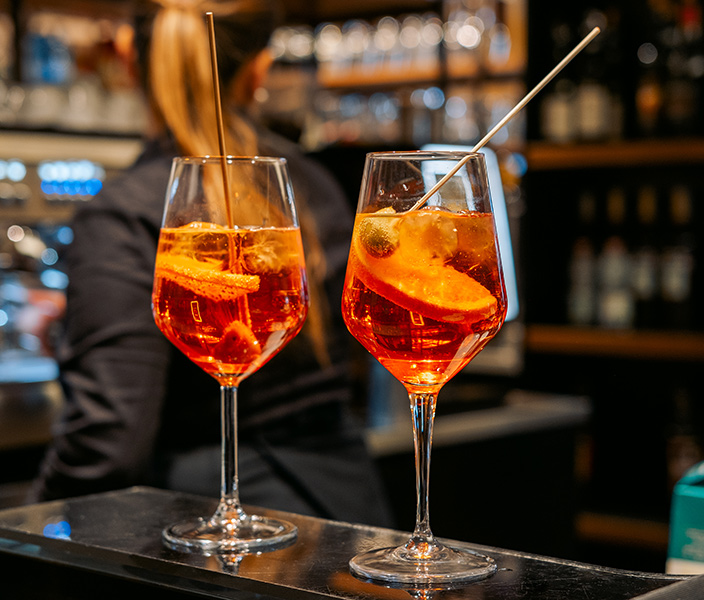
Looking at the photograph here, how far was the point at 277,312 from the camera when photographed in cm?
83

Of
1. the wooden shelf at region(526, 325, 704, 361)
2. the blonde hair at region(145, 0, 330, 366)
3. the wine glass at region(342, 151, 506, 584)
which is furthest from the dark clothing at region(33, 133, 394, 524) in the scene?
the wooden shelf at region(526, 325, 704, 361)

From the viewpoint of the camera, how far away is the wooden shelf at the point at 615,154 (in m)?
3.45

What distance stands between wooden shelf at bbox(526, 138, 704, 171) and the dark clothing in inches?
84.7

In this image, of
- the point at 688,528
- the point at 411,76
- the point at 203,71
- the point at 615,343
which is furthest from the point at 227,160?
the point at 411,76

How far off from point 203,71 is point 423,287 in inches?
31.9

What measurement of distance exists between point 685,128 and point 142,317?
2.68 meters

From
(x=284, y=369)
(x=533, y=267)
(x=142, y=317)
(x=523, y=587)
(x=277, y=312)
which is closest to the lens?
(x=523, y=587)

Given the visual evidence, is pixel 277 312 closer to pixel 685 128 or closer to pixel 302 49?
pixel 685 128

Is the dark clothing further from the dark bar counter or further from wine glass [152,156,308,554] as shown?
wine glass [152,156,308,554]

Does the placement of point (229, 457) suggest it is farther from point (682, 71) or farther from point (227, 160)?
point (682, 71)

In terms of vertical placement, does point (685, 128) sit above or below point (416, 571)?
above

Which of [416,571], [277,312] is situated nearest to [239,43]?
[277,312]

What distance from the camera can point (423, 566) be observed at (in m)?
0.74

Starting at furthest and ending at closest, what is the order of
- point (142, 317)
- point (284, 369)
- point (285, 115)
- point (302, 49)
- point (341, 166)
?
1. point (302, 49)
2. point (285, 115)
3. point (341, 166)
4. point (284, 369)
5. point (142, 317)
